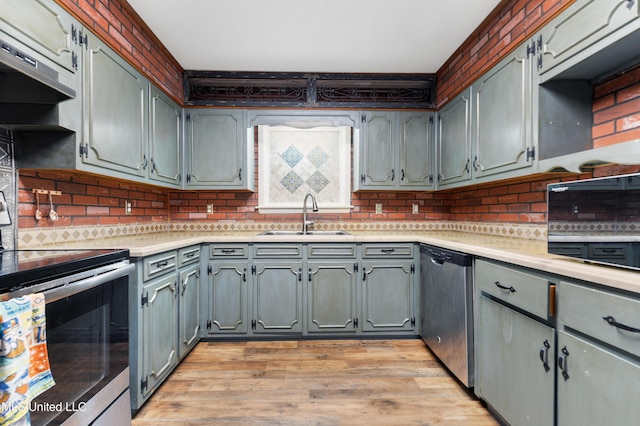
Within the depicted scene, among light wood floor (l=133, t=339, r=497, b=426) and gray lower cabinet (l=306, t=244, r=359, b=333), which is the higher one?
gray lower cabinet (l=306, t=244, r=359, b=333)

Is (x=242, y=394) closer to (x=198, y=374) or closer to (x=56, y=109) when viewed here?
(x=198, y=374)

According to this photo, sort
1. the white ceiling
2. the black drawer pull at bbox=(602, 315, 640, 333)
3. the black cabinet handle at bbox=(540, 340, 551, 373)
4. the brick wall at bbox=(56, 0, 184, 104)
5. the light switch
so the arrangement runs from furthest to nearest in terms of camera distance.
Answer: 1. the white ceiling
2. the brick wall at bbox=(56, 0, 184, 104)
3. the light switch
4. the black cabinet handle at bbox=(540, 340, 551, 373)
5. the black drawer pull at bbox=(602, 315, 640, 333)

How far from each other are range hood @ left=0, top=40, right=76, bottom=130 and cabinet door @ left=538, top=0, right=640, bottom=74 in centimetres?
224

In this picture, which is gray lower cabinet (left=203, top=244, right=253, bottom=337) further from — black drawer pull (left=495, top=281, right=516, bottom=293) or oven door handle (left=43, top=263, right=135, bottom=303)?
black drawer pull (left=495, top=281, right=516, bottom=293)

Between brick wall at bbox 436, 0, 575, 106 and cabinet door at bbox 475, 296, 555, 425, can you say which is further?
brick wall at bbox 436, 0, 575, 106

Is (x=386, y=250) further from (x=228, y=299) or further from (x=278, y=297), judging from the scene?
(x=228, y=299)

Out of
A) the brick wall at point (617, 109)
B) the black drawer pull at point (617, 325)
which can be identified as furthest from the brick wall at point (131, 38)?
the brick wall at point (617, 109)

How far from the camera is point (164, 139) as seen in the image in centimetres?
247

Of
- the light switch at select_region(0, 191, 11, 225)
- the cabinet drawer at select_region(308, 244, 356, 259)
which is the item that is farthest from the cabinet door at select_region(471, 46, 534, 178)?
the light switch at select_region(0, 191, 11, 225)

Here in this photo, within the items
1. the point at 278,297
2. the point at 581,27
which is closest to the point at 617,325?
the point at 581,27

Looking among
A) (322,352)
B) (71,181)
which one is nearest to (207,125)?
(71,181)

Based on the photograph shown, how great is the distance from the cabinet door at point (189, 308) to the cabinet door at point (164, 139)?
2.62ft

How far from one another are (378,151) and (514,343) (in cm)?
193

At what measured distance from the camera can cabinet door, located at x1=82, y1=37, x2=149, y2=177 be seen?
1.62 metres
